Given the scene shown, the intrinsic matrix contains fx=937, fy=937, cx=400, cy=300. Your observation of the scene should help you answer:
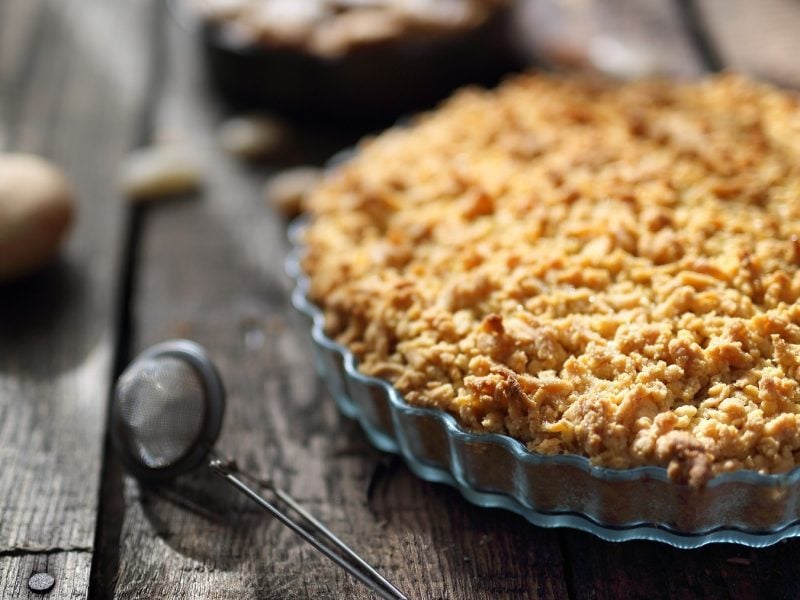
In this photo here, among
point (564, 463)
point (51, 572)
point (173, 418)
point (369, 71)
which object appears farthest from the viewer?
point (369, 71)

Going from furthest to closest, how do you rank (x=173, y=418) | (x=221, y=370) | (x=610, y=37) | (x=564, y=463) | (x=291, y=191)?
(x=610, y=37), (x=291, y=191), (x=221, y=370), (x=173, y=418), (x=564, y=463)

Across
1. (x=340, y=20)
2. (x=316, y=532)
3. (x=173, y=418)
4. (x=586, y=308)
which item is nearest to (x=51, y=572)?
(x=173, y=418)

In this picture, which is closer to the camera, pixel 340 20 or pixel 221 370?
pixel 221 370

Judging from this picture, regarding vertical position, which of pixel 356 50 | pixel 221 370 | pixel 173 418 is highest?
pixel 356 50

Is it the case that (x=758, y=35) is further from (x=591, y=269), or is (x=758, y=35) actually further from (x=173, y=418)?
(x=173, y=418)

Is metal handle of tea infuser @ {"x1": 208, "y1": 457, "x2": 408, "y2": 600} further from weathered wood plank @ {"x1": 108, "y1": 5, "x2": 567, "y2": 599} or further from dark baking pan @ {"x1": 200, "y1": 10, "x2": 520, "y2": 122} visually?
dark baking pan @ {"x1": 200, "y1": 10, "x2": 520, "y2": 122}

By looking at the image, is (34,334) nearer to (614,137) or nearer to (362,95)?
(362,95)
